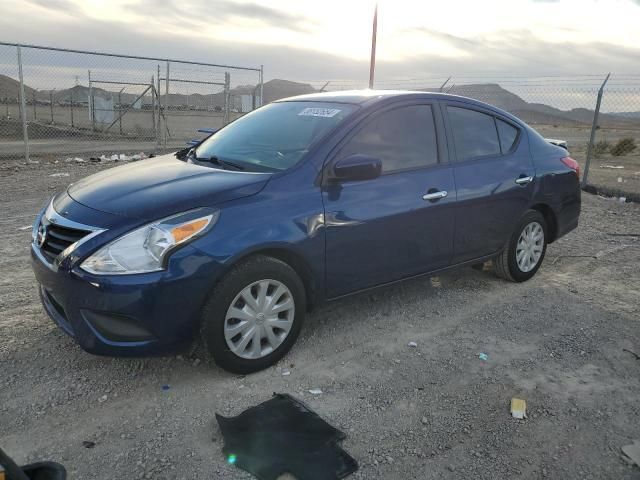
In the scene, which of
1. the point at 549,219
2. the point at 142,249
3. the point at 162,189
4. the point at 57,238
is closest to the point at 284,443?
the point at 142,249

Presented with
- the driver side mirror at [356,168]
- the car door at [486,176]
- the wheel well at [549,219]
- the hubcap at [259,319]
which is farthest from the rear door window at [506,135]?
the hubcap at [259,319]

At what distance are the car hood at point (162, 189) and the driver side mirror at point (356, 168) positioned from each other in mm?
468

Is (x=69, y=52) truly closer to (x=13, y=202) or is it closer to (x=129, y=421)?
(x=13, y=202)

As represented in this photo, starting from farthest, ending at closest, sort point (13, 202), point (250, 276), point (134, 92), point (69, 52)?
point (134, 92)
point (69, 52)
point (13, 202)
point (250, 276)

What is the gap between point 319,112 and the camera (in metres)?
4.11

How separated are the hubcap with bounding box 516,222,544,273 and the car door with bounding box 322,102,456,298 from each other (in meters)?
1.07

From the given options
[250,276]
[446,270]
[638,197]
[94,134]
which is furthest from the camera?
[94,134]

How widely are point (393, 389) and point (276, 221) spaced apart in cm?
124

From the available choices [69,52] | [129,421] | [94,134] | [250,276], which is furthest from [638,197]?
[94,134]

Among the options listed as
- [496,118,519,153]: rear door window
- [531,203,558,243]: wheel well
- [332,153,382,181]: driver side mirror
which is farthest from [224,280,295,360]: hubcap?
[531,203,558,243]: wheel well

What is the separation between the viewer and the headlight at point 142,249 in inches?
117

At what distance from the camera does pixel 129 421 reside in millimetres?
2963

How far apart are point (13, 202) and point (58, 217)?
5119 mm

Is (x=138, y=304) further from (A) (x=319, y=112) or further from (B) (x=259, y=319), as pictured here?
(A) (x=319, y=112)
